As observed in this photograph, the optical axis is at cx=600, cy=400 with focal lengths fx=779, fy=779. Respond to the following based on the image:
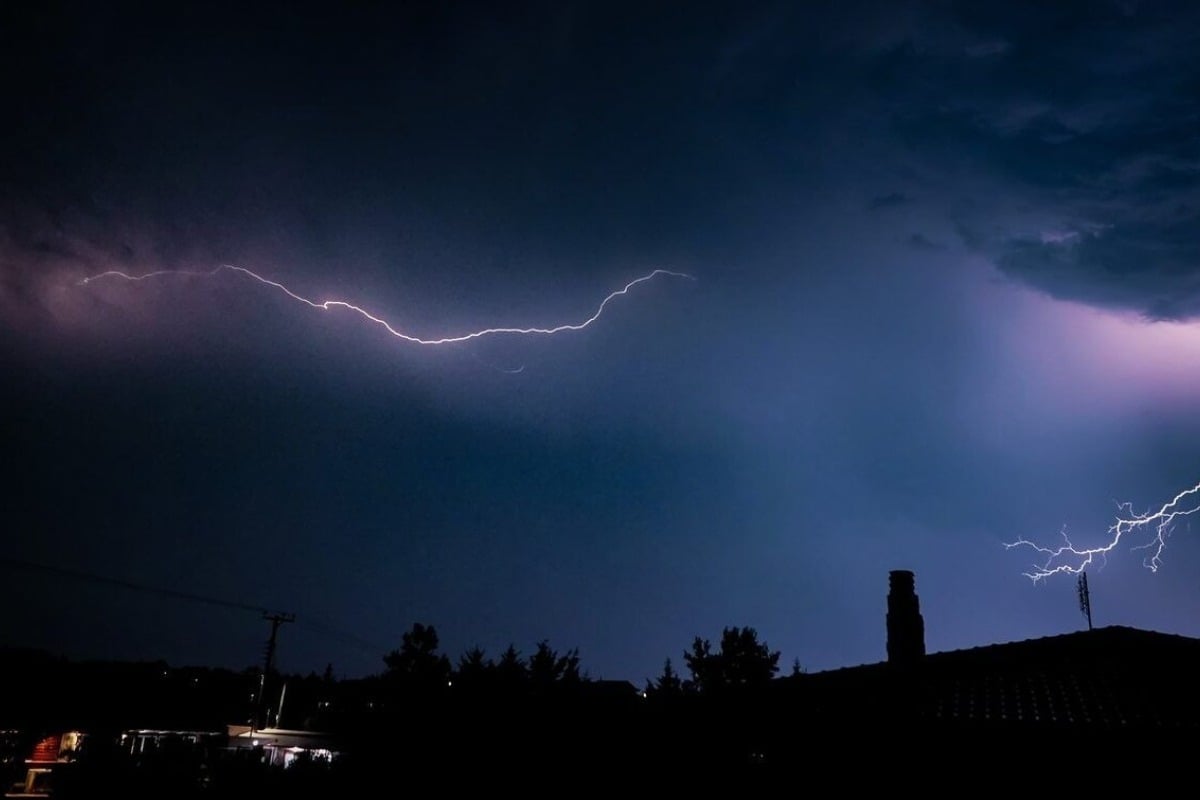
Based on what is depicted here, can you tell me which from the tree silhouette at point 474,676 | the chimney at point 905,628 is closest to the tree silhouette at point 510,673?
the tree silhouette at point 474,676

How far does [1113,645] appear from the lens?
425 inches

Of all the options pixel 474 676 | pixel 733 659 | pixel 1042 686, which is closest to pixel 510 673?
pixel 474 676

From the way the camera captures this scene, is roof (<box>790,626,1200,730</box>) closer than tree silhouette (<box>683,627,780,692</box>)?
Yes

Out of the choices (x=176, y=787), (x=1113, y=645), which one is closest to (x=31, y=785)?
(x=176, y=787)

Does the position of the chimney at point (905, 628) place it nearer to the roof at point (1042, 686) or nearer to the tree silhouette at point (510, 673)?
the roof at point (1042, 686)

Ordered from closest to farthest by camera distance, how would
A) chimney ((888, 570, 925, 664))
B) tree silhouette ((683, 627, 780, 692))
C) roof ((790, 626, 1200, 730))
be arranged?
roof ((790, 626, 1200, 730)) < chimney ((888, 570, 925, 664)) < tree silhouette ((683, 627, 780, 692))

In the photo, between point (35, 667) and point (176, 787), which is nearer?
point (176, 787)

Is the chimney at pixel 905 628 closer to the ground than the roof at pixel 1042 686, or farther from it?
farther from it

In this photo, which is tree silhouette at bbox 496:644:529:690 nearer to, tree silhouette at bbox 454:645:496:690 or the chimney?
tree silhouette at bbox 454:645:496:690

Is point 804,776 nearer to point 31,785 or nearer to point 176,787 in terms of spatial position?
point 176,787

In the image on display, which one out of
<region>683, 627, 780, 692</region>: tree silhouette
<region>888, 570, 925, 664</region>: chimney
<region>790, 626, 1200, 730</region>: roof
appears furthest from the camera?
<region>683, 627, 780, 692</region>: tree silhouette

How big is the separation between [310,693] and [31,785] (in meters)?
27.9

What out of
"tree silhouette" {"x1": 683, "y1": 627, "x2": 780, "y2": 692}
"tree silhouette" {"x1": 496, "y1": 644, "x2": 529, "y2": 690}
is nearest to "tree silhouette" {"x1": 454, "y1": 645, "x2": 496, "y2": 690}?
"tree silhouette" {"x1": 496, "y1": 644, "x2": 529, "y2": 690}

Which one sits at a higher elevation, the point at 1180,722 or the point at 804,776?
the point at 1180,722
